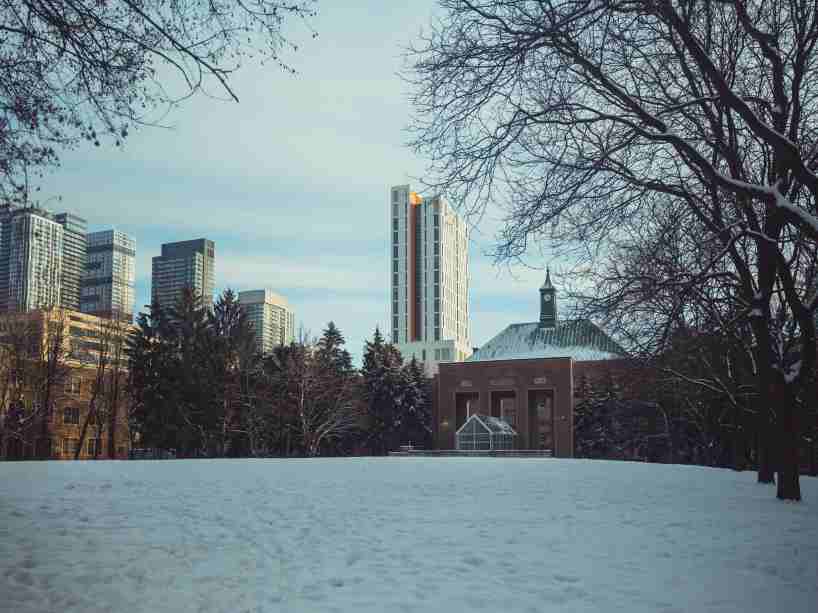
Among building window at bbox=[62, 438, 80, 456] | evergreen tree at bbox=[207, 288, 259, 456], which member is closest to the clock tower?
evergreen tree at bbox=[207, 288, 259, 456]

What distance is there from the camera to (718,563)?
281 inches

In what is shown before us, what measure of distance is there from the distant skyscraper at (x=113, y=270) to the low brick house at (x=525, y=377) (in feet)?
96.3

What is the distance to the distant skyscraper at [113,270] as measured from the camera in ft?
179

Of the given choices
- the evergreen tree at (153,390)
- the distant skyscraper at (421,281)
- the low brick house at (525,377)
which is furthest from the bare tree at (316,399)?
the distant skyscraper at (421,281)

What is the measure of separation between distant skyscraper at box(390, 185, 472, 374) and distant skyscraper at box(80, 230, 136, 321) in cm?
7838

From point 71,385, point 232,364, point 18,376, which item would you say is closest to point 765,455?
point 18,376

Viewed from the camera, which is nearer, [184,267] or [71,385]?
[71,385]

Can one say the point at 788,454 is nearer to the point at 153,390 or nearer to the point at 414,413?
the point at 153,390

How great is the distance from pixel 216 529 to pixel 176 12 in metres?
5.42

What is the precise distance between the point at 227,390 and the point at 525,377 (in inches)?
1146

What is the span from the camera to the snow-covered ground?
18.4ft

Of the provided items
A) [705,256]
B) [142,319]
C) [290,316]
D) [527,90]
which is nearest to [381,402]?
[142,319]

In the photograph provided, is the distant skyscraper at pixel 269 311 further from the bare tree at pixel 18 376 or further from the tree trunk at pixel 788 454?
the tree trunk at pixel 788 454

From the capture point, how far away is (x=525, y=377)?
71.9m
